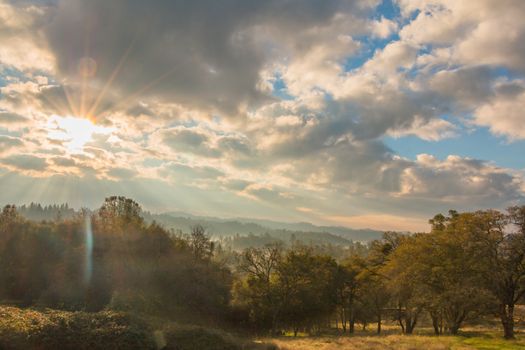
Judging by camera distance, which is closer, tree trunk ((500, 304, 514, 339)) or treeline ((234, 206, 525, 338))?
tree trunk ((500, 304, 514, 339))

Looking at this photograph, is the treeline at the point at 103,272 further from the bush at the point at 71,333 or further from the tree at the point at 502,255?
the tree at the point at 502,255

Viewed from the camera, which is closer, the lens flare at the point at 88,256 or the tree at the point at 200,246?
the lens flare at the point at 88,256

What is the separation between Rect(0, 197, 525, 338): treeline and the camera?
37875mm

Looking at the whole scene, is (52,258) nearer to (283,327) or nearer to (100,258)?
(100,258)

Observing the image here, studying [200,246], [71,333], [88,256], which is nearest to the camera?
[71,333]

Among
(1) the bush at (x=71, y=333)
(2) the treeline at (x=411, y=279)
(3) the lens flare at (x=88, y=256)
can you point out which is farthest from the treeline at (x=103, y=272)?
(1) the bush at (x=71, y=333)

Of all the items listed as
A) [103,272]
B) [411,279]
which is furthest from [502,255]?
[103,272]

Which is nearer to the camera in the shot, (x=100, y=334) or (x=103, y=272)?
(x=100, y=334)

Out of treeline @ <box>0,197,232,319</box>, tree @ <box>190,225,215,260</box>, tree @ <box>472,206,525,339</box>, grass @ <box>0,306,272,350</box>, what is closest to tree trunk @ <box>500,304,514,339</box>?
tree @ <box>472,206,525,339</box>

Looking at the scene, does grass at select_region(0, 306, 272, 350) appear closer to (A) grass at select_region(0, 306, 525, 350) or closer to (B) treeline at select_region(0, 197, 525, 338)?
(A) grass at select_region(0, 306, 525, 350)

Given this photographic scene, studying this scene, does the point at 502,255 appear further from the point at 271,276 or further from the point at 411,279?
the point at 271,276

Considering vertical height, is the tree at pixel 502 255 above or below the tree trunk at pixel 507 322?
above

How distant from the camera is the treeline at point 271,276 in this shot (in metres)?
37.9

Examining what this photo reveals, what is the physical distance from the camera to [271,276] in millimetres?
61062
